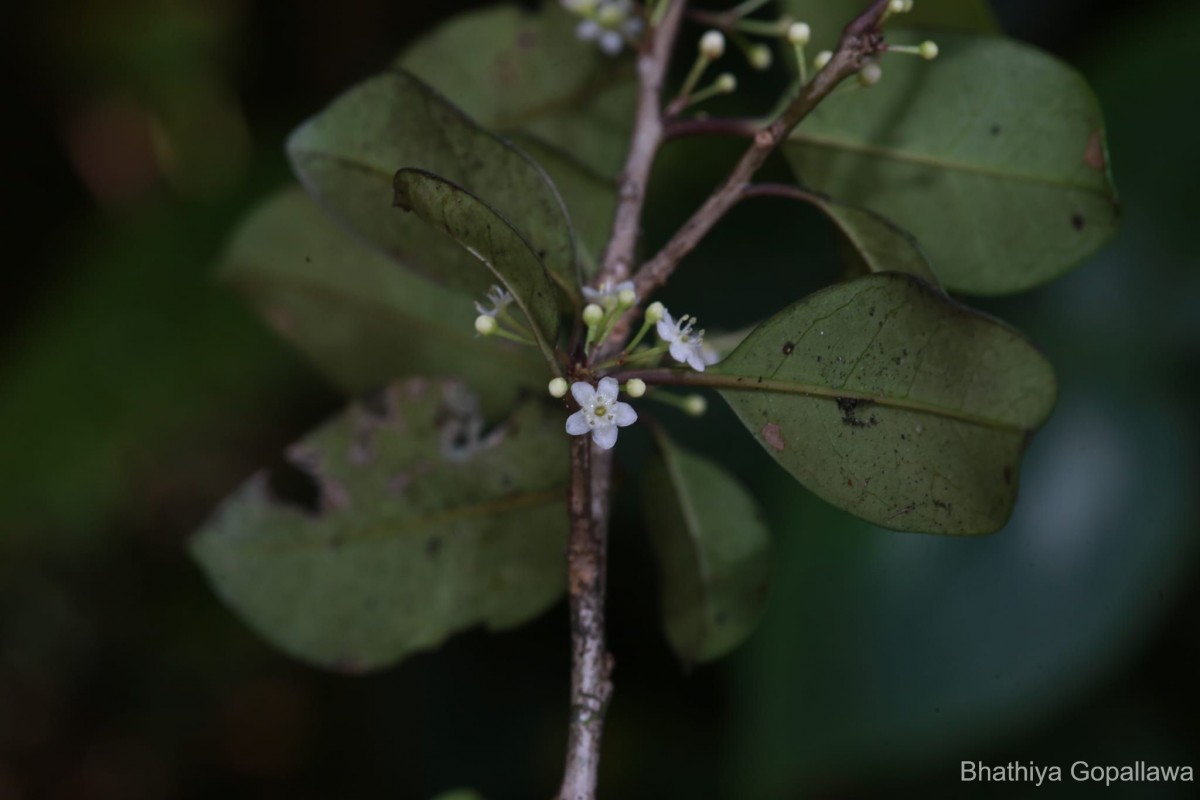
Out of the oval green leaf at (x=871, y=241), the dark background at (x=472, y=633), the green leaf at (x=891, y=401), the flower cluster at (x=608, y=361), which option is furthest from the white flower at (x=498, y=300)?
the dark background at (x=472, y=633)

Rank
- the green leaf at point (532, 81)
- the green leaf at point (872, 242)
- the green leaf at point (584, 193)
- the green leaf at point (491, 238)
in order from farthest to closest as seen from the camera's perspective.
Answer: the green leaf at point (532, 81), the green leaf at point (584, 193), the green leaf at point (872, 242), the green leaf at point (491, 238)

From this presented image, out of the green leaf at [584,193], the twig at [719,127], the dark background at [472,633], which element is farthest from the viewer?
the dark background at [472,633]

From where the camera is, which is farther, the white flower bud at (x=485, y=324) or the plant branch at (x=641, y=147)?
the plant branch at (x=641, y=147)

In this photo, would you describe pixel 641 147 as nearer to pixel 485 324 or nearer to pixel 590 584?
pixel 485 324

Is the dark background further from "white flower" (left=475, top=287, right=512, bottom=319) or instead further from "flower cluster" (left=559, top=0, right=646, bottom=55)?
"white flower" (left=475, top=287, right=512, bottom=319)

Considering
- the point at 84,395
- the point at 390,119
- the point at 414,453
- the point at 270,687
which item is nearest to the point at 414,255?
the point at 390,119

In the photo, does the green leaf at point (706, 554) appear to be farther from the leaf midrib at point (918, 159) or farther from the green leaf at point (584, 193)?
the leaf midrib at point (918, 159)

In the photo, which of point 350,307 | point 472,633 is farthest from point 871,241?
point 472,633

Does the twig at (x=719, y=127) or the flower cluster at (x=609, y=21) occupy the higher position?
the flower cluster at (x=609, y=21)

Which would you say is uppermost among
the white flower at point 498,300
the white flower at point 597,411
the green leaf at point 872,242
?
the green leaf at point 872,242
